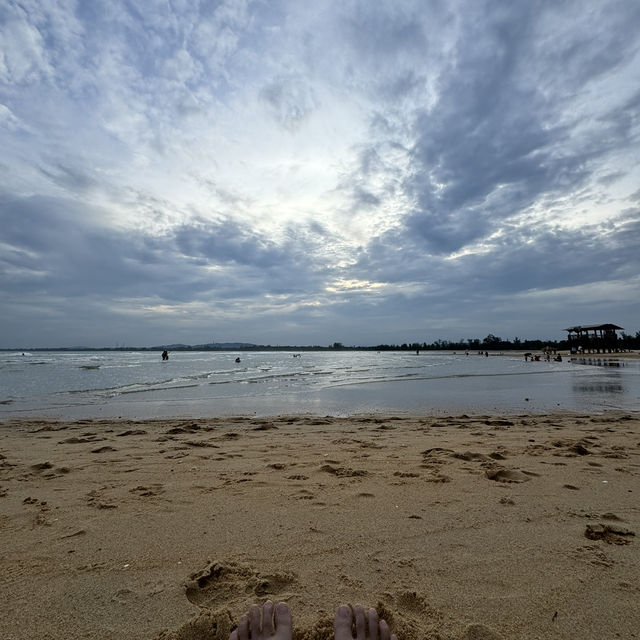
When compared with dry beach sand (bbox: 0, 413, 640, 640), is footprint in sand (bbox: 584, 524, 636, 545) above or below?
above

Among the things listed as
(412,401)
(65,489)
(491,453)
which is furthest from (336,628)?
(412,401)

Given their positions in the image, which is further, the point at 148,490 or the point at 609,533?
the point at 148,490

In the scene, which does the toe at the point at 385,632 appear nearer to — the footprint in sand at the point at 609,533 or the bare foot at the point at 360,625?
the bare foot at the point at 360,625

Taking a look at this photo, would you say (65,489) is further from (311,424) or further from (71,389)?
(71,389)

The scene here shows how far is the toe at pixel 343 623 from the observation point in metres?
1.73

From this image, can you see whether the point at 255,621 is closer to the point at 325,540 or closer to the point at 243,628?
the point at 243,628

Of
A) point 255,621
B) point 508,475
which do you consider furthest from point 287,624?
point 508,475

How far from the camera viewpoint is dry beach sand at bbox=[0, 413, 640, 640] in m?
1.86

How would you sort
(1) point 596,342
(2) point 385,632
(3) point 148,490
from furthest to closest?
(1) point 596,342, (3) point 148,490, (2) point 385,632

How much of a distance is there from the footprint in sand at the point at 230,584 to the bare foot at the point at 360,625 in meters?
0.38

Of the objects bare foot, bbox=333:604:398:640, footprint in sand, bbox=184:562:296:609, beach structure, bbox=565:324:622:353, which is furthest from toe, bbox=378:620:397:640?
beach structure, bbox=565:324:622:353

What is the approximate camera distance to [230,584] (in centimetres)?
212

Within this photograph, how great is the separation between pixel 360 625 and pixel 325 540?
0.78 metres

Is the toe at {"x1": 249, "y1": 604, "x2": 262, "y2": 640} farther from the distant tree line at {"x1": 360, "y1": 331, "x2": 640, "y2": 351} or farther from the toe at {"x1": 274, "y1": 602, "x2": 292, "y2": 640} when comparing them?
the distant tree line at {"x1": 360, "y1": 331, "x2": 640, "y2": 351}
